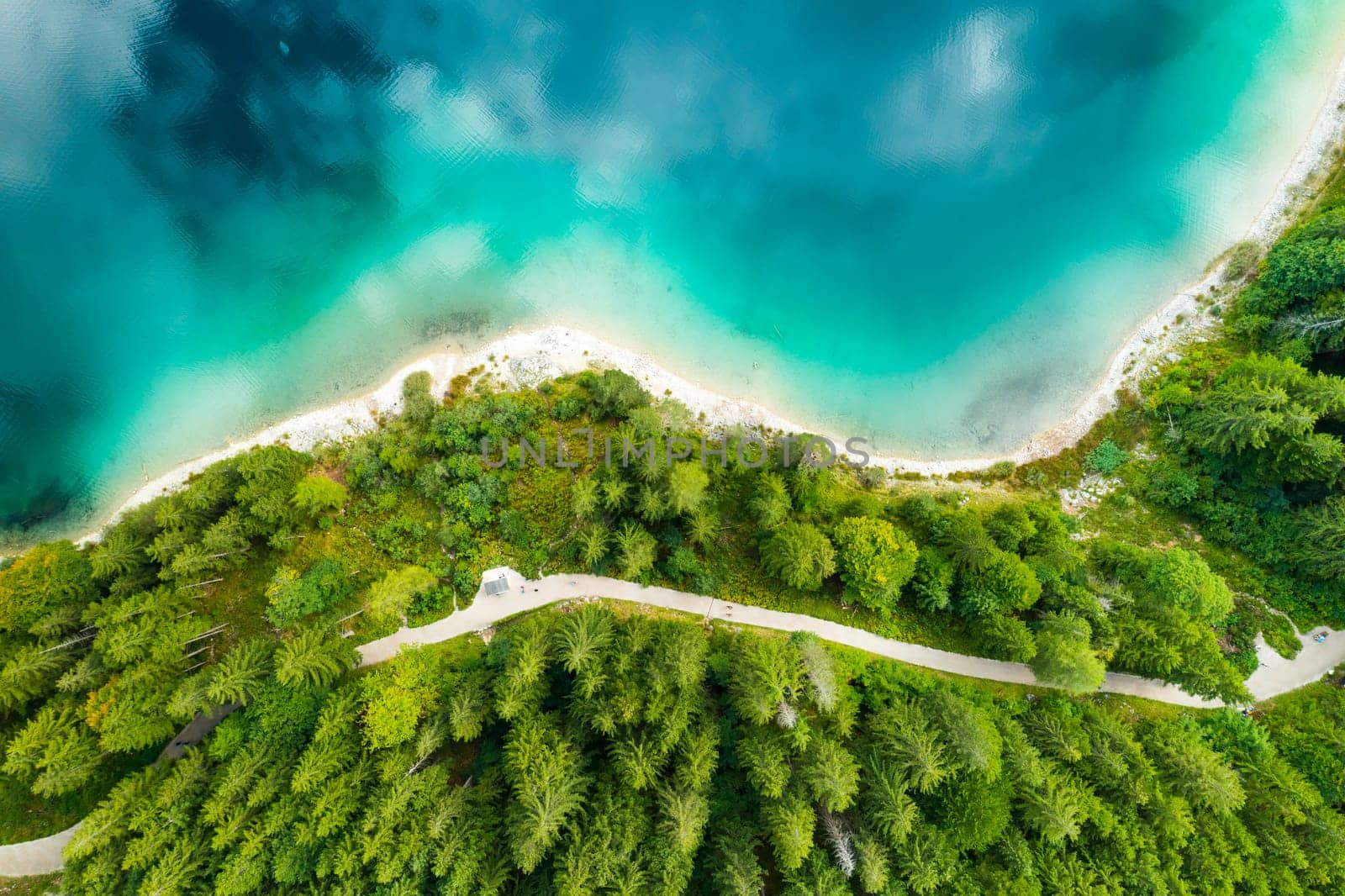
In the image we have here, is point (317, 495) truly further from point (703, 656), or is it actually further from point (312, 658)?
point (703, 656)

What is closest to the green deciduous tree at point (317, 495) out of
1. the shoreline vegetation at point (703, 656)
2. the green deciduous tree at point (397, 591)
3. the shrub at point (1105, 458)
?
the shoreline vegetation at point (703, 656)

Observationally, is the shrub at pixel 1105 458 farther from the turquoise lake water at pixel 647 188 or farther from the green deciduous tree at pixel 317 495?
the green deciduous tree at pixel 317 495

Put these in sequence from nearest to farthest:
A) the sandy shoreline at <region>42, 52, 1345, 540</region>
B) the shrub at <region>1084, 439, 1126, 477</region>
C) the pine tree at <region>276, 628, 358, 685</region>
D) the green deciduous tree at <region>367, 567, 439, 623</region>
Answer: the pine tree at <region>276, 628, 358, 685</region> → the green deciduous tree at <region>367, 567, 439, 623</region> → the shrub at <region>1084, 439, 1126, 477</region> → the sandy shoreline at <region>42, 52, 1345, 540</region>

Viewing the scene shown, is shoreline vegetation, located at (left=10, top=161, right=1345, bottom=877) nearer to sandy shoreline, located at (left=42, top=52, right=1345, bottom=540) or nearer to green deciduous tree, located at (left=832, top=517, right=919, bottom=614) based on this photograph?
green deciduous tree, located at (left=832, top=517, right=919, bottom=614)

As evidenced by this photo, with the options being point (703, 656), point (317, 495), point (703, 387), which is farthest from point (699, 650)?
point (317, 495)

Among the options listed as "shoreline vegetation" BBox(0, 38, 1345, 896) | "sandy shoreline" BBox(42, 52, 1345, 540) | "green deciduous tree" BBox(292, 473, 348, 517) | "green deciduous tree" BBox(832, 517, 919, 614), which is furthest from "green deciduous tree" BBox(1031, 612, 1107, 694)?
"green deciduous tree" BBox(292, 473, 348, 517)

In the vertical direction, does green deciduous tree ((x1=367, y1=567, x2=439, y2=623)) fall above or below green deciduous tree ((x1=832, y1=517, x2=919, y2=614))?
above

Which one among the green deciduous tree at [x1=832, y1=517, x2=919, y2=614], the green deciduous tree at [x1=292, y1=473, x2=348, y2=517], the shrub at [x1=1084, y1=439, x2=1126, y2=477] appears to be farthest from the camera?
the shrub at [x1=1084, y1=439, x2=1126, y2=477]
